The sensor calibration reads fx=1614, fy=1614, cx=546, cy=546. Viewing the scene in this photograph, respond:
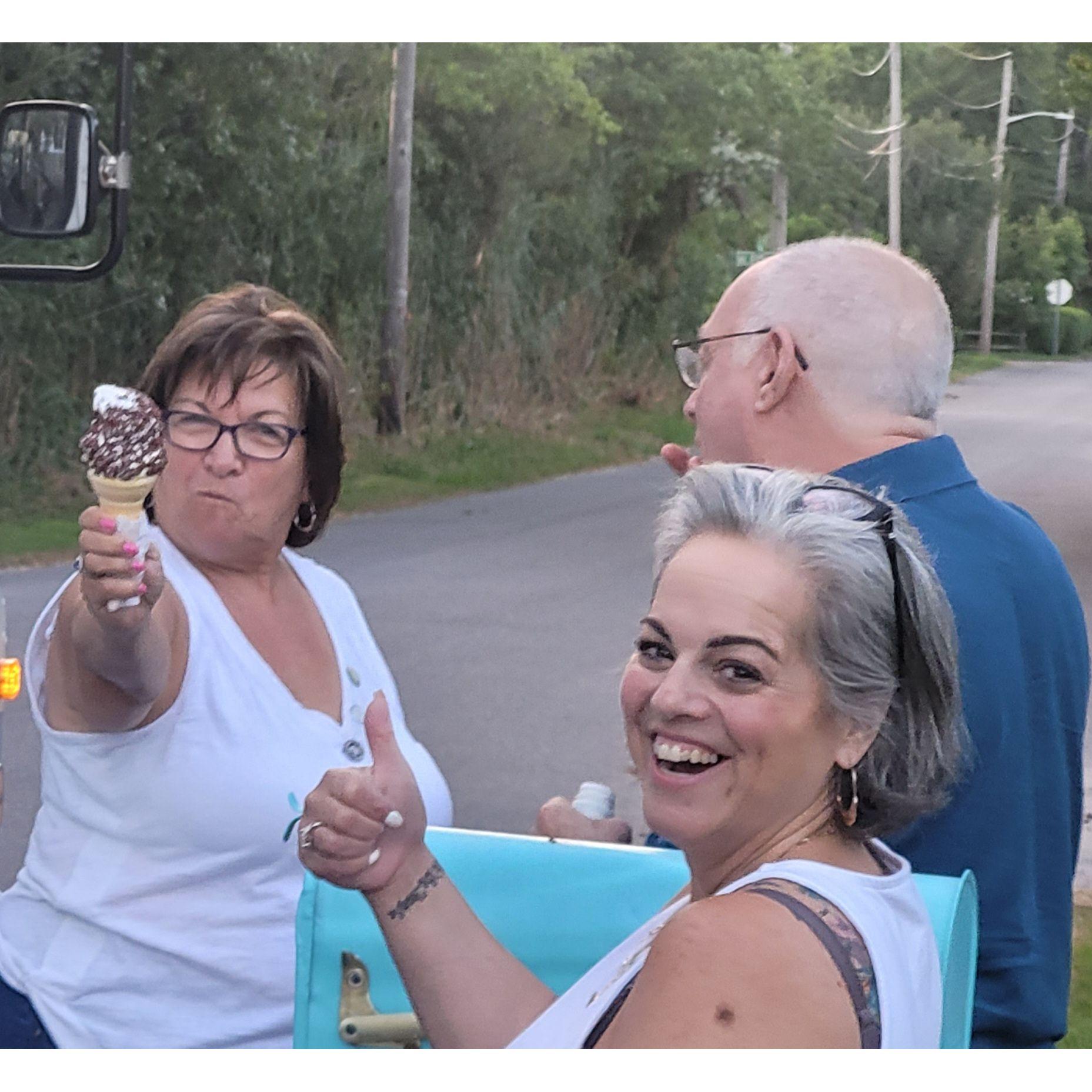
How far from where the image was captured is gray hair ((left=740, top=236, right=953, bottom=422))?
1.51 meters

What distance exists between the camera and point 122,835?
1.50 m

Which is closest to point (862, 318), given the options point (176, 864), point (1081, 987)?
point (176, 864)

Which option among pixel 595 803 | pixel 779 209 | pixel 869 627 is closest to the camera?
pixel 869 627

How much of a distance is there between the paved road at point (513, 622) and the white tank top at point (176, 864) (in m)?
1.61

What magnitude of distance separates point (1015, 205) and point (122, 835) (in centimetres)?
198

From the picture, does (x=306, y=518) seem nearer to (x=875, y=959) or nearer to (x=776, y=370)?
(x=776, y=370)

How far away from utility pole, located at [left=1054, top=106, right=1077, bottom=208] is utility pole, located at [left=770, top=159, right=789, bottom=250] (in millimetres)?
501

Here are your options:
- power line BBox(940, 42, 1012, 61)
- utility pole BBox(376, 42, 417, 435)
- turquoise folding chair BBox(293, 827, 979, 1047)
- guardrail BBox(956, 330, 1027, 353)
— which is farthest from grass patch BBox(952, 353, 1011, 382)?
utility pole BBox(376, 42, 417, 435)

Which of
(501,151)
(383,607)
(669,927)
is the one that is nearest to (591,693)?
(383,607)

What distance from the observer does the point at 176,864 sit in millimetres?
1530

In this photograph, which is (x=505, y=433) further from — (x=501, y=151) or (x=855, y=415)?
(x=855, y=415)

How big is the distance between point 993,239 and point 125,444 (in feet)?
5.93

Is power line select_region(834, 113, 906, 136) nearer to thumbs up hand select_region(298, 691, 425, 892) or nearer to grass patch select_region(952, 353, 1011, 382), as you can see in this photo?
grass patch select_region(952, 353, 1011, 382)

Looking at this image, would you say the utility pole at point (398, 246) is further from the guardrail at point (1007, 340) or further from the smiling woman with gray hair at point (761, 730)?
the smiling woman with gray hair at point (761, 730)
